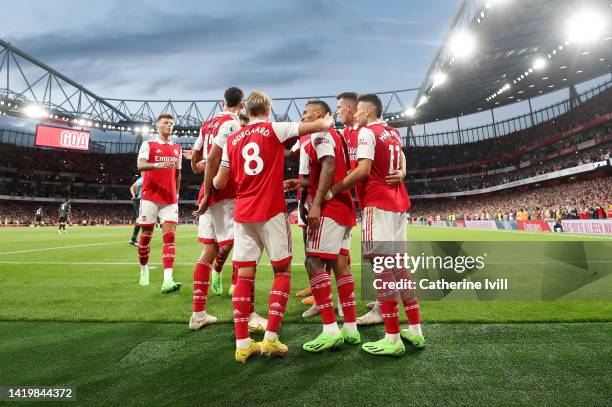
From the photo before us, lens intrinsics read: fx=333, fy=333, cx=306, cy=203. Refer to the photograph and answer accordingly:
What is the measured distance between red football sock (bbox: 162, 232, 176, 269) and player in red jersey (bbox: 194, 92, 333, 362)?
110 inches

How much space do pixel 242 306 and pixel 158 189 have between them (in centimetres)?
366

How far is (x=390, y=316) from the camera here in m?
2.99

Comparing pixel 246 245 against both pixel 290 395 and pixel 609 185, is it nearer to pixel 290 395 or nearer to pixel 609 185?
pixel 290 395

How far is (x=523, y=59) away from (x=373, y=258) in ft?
131

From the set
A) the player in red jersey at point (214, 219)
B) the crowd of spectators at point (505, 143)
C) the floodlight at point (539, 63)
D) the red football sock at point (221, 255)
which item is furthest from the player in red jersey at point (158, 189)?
the crowd of spectators at point (505, 143)

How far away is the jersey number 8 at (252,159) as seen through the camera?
303 centimetres

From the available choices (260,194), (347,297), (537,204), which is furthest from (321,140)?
(537,204)

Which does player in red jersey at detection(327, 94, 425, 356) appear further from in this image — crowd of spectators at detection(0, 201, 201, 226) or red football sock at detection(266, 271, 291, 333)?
crowd of spectators at detection(0, 201, 201, 226)

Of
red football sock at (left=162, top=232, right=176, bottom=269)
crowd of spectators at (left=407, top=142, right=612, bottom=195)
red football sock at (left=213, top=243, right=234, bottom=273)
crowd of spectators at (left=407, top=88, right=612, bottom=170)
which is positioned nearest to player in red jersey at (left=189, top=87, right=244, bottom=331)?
red football sock at (left=213, top=243, right=234, bottom=273)

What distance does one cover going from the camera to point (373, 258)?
10.5ft

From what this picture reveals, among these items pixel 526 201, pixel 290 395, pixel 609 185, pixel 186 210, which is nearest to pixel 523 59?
pixel 609 185

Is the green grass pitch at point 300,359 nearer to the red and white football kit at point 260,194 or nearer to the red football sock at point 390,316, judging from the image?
the red football sock at point 390,316

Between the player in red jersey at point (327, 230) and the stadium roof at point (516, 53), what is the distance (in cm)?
2622

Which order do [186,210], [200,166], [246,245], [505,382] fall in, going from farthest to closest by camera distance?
[186,210], [200,166], [246,245], [505,382]
